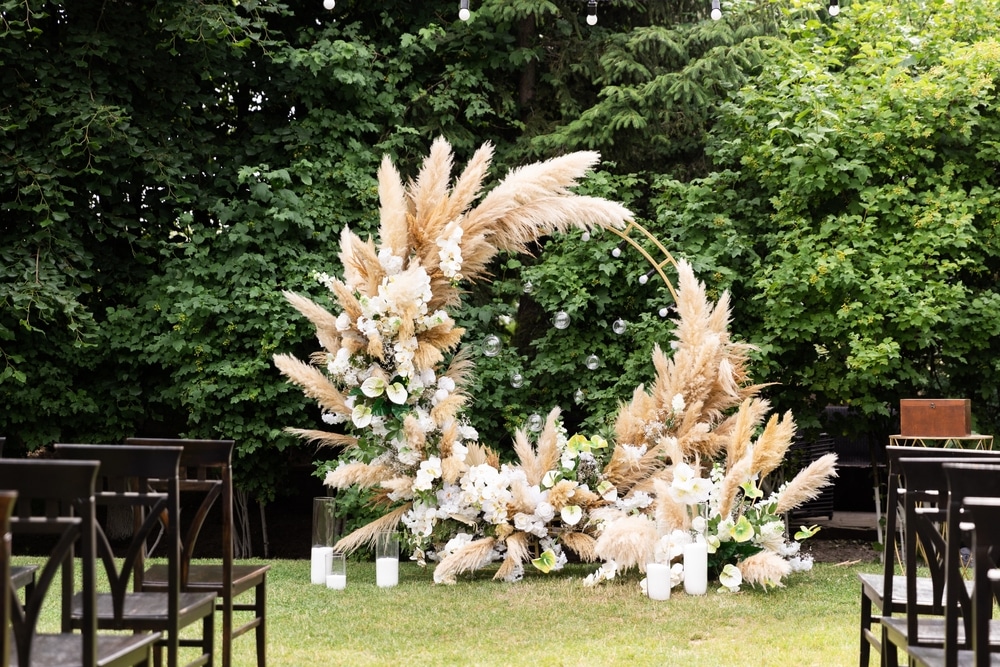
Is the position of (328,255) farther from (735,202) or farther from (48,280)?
(735,202)

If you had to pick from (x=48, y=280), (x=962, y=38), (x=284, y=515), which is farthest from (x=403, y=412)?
(x=962, y=38)

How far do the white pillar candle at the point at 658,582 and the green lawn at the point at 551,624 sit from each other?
0.07 metres

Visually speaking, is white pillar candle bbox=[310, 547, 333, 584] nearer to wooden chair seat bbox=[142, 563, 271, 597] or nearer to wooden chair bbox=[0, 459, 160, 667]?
wooden chair seat bbox=[142, 563, 271, 597]

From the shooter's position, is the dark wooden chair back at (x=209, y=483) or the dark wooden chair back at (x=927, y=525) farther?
the dark wooden chair back at (x=209, y=483)

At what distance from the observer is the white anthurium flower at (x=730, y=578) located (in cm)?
599

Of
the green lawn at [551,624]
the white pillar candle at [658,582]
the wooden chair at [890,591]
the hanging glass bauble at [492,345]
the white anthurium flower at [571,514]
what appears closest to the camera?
the wooden chair at [890,591]

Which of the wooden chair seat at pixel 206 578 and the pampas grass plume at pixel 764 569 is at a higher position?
the wooden chair seat at pixel 206 578

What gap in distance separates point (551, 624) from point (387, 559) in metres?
1.41

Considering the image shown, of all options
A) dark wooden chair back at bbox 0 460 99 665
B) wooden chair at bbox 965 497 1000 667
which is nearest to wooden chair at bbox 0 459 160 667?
dark wooden chair back at bbox 0 460 99 665

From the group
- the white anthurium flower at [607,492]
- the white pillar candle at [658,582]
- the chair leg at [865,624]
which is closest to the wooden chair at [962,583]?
the chair leg at [865,624]

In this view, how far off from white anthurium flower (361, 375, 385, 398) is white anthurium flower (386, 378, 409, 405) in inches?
1.9

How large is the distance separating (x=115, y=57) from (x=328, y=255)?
2.28 meters

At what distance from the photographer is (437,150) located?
6.44 metres

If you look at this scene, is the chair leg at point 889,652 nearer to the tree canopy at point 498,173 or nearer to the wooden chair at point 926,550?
the wooden chair at point 926,550
